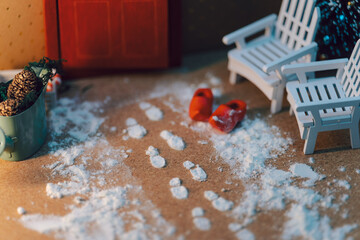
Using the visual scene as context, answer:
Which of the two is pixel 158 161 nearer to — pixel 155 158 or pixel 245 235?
pixel 155 158

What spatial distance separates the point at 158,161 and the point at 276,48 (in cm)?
138

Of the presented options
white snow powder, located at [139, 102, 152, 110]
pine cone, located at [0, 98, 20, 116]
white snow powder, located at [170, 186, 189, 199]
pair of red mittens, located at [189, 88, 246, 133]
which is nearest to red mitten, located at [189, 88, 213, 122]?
pair of red mittens, located at [189, 88, 246, 133]

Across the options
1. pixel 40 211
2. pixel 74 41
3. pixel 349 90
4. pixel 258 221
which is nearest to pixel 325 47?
pixel 349 90

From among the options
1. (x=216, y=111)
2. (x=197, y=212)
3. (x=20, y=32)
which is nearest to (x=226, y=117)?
(x=216, y=111)

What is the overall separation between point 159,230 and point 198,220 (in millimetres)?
232

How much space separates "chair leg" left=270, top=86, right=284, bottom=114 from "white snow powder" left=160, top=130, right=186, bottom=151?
77 cm

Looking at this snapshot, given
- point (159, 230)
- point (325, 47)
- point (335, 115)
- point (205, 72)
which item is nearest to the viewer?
point (159, 230)

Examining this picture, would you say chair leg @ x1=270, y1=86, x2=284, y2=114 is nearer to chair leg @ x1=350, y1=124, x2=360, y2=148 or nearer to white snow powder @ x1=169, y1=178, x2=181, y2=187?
chair leg @ x1=350, y1=124, x2=360, y2=148

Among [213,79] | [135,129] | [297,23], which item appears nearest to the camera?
[135,129]

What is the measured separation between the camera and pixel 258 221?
2738 millimetres

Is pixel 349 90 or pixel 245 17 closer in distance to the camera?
pixel 349 90

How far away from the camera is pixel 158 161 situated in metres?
3.21

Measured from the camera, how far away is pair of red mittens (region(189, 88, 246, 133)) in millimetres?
3432

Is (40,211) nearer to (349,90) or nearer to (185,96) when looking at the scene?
(185,96)
